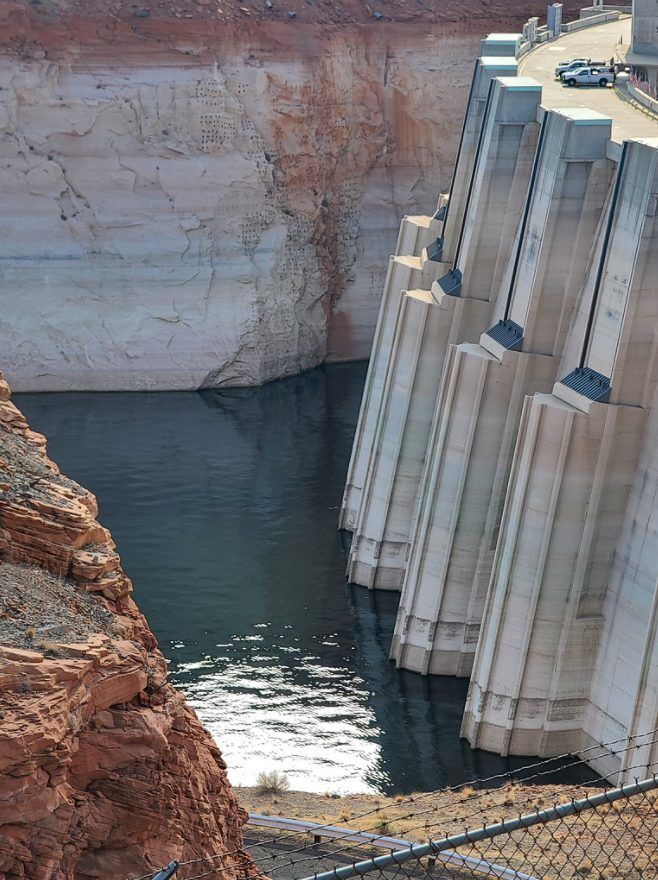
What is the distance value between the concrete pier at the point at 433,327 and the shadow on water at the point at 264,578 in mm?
2163

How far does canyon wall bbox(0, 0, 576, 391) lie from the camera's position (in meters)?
79.4

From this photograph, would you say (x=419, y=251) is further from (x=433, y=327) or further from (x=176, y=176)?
(x=176, y=176)

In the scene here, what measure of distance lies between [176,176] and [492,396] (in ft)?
115

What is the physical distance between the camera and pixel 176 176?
8069cm

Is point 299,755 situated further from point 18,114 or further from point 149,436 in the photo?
point 18,114

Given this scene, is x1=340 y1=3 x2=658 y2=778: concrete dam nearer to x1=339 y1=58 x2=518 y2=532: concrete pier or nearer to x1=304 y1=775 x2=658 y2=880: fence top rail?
x1=339 y1=58 x2=518 y2=532: concrete pier

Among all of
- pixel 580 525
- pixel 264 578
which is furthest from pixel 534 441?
pixel 264 578

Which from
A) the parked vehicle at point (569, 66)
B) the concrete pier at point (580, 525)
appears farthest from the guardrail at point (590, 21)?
the concrete pier at point (580, 525)

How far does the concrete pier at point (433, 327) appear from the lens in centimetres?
5441

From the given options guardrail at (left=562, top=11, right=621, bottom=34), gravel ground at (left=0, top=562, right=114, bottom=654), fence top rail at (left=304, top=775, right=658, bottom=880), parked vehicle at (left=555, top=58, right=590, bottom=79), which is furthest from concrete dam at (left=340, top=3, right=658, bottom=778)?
guardrail at (left=562, top=11, right=621, bottom=34)

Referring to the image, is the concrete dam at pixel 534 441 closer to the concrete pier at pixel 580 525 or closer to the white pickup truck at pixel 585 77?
the concrete pier at pixel 580 525

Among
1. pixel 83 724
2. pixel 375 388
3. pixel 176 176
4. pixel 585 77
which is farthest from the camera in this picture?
pixel 176 176

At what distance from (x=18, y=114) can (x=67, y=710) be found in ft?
207

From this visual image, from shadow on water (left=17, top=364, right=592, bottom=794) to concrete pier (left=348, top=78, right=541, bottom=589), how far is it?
2163 millimetres
